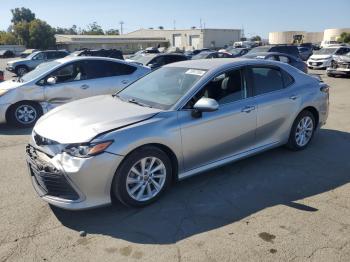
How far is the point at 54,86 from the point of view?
806 centimetres

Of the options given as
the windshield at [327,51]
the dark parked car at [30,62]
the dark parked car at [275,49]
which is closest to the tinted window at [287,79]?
the dark parked car at [275,49]

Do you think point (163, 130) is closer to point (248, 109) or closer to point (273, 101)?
point (248, 109)

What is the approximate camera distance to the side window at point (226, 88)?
15.0 ft

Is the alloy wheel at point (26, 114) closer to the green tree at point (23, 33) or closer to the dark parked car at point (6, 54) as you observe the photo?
the dark parked car at point (6, 54)

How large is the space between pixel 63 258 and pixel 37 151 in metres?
1.29

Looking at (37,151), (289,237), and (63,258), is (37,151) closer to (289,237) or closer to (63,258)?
(63,258)

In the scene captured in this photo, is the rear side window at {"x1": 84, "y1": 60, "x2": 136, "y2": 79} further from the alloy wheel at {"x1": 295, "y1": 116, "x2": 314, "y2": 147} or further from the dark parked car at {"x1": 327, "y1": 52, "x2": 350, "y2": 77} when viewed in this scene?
the dark parked car at {"x1": 327, "y1": 52, "x2": 350, "y2": 77}

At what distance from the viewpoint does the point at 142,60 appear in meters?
16.5

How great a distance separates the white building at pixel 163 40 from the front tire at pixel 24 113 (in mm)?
68079

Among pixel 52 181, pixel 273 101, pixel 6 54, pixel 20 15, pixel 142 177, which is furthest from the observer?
pixel 20 15

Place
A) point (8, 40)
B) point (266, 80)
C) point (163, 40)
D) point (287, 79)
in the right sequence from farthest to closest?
point (163, 40), point (8, 40), point (287, 79), point (266, 80)

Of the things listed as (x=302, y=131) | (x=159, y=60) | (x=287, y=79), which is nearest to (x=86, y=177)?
(x=287, y=79)

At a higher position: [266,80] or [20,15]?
[20,15]

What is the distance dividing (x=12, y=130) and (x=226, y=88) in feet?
17.1
